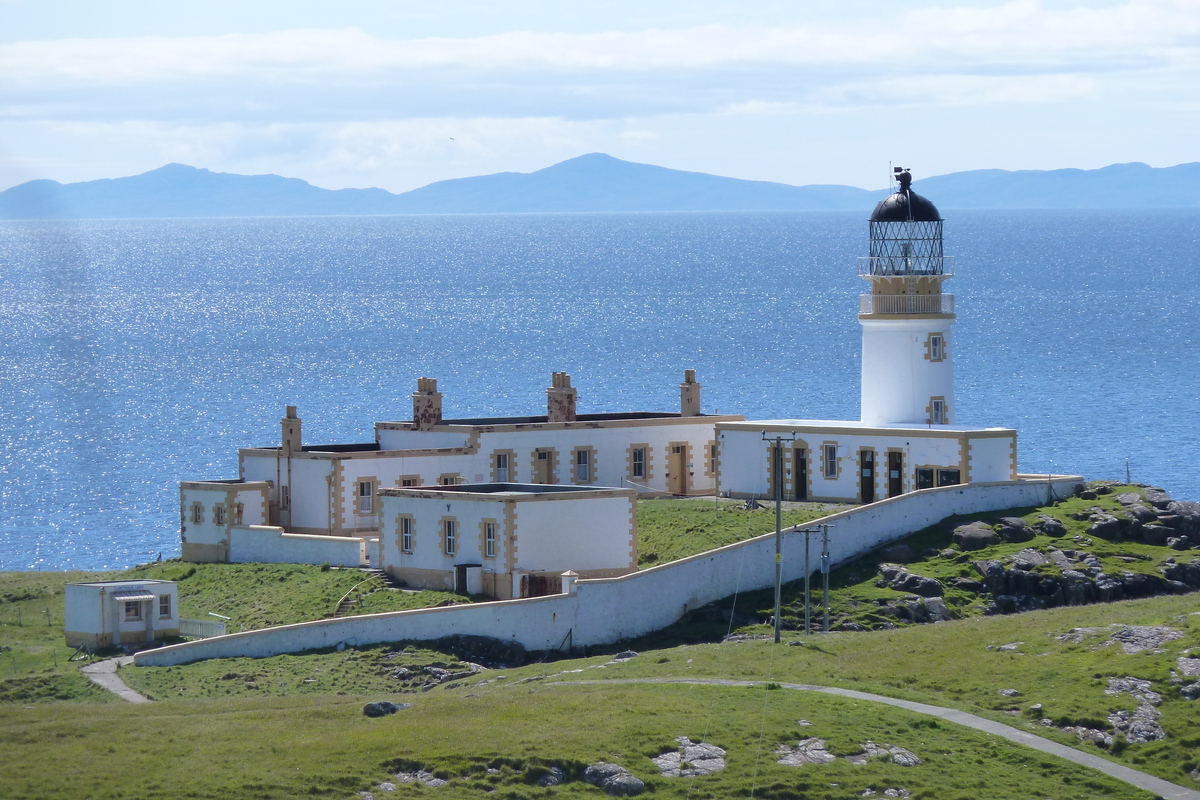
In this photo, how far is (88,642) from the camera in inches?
2106

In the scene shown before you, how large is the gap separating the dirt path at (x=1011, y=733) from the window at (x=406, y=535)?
12.4 m

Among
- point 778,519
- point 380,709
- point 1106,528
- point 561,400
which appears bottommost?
point 380,709

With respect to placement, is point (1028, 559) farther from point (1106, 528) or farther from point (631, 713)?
point (631, 713)

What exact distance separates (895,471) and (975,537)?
4624mm

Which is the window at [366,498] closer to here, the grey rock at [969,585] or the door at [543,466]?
the door at [543,466]

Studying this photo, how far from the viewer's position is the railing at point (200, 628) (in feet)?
175

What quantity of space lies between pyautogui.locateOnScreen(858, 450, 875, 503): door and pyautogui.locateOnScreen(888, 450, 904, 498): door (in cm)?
65

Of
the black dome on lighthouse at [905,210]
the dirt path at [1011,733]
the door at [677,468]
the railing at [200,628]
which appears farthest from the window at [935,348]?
the railing at [200,628]

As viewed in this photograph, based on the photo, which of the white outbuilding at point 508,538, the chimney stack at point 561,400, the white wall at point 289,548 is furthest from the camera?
the chimney stack at point 561,400

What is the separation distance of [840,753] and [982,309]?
163m

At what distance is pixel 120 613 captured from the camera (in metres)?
53.6

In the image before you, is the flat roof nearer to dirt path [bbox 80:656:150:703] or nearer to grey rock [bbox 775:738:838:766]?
dirt path [bbox 80:656:150:703]

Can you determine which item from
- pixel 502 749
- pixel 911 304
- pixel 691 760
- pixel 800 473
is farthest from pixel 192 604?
pixel 911 304

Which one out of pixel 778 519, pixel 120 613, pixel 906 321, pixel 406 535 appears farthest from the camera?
Result: pixel 906 321
